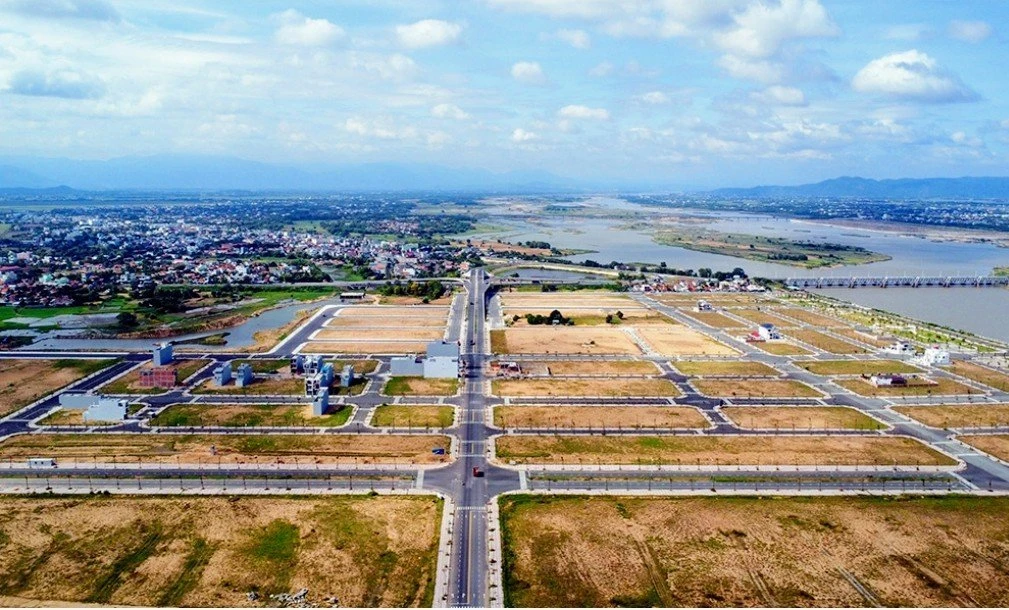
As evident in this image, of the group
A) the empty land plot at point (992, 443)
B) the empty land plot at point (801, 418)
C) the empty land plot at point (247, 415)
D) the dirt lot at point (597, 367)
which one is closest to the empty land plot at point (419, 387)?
the empty land plot at point (247, 415)

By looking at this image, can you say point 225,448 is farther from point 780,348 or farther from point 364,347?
point 780,348

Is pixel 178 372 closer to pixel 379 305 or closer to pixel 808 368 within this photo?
pixel 379 305

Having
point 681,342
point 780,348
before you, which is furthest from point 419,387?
point 780,348

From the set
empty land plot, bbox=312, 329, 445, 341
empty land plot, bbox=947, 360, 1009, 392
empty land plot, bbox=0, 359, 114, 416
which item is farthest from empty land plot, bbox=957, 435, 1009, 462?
empty land plot, bbox=0, 359, 114, 416

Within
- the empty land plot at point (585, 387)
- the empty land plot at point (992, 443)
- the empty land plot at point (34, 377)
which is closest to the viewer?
the empty land plot at point (992, 443)

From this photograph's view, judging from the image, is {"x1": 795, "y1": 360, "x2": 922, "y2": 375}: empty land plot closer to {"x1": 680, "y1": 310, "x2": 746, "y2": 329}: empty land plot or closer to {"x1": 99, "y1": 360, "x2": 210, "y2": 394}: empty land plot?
{"x1": 680, "y1": 310, "x2": 746, "y2": 329}: empty land plot

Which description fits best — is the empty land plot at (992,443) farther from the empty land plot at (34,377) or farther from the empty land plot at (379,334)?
the empty land plot at (34,377)

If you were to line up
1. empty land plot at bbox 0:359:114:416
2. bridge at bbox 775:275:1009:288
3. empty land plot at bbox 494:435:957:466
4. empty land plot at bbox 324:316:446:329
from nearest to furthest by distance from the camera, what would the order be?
1. empty land plot at bbox 494:435:957:466
2. empty land plot at bbox 0:359:114:416
3. empty land plot at bbox 324:316:446:329
4. bridge at bbox 775:275:1009:288
